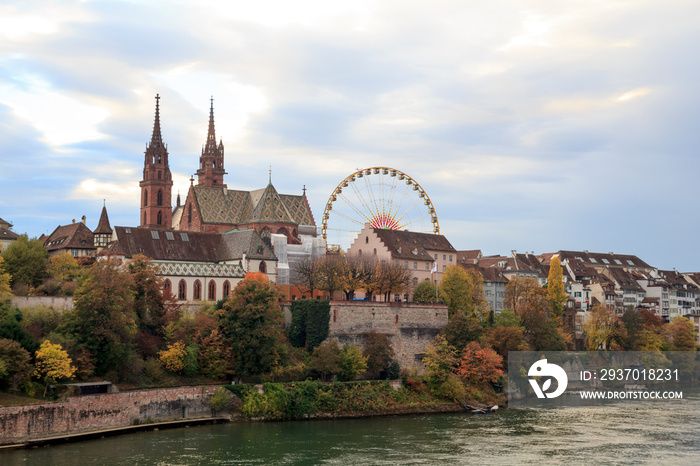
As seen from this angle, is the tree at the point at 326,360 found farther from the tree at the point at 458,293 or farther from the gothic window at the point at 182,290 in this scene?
the tree at the point at 458,293

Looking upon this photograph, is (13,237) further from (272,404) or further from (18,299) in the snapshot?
(272,404)

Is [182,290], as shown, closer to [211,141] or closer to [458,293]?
[458,293]

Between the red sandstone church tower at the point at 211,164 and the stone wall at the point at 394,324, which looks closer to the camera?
the stone wall at the point at 394,324

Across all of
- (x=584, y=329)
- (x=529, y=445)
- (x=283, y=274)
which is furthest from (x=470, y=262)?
(x=529, y=445)

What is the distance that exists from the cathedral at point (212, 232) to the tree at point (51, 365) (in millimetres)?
26158

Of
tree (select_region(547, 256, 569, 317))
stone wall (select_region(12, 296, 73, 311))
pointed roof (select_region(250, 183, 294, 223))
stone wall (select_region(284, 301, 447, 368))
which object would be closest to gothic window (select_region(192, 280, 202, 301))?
stone wall (select_region(284, 301, 447, 368))

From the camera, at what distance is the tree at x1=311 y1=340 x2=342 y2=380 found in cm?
7419

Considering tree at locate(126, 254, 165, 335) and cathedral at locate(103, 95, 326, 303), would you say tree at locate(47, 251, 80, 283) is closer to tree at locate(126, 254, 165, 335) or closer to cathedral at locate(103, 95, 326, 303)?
cathedral at locate(103, 95, 326, 303)

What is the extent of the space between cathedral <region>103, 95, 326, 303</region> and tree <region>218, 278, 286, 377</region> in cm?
1577

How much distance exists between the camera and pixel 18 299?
70062mm

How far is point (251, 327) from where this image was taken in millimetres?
71125

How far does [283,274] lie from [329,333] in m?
19.8

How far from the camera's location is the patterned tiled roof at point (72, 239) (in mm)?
97500

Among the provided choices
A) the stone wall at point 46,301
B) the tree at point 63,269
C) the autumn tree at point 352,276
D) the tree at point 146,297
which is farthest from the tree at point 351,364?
the tree at point 63,269
